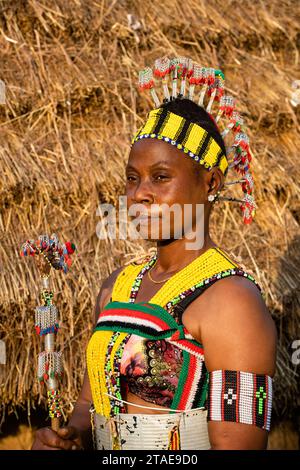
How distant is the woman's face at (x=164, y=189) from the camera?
2.07m

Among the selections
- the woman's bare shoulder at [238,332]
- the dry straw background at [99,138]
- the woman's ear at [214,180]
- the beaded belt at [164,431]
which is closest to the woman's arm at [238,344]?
the woman's bare shoulder at [238,332]

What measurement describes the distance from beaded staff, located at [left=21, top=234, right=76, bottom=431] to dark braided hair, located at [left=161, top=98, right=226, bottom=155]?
0.56 metres

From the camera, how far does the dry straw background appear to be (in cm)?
360

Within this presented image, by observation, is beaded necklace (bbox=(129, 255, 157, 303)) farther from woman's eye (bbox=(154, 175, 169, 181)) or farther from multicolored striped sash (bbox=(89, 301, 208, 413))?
woman's eye (bbox=(154, 175, 169, 181))

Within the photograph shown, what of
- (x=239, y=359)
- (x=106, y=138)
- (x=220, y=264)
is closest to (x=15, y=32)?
(x=106, y=138)

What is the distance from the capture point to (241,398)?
1.84 metres

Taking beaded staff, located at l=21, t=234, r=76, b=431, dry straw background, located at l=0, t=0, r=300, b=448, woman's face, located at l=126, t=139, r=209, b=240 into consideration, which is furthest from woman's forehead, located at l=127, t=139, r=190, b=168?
dry straw background, located at l=0, t=0, r=300, b=448

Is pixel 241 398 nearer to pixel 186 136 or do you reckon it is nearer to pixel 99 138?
pixel 186 136

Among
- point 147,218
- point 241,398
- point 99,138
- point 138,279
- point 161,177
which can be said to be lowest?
point 241,398

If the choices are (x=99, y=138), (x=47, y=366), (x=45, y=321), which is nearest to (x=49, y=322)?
(x=45, y=321)

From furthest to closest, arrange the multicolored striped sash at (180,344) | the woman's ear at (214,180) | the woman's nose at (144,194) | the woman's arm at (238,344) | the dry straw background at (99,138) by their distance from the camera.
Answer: the dry straw background at (99,138) < the woman's ear at (214,180) < the woman's nose at (144,194) < the multicolored striped sash at (180,344) < the woman's arm at (238,344)

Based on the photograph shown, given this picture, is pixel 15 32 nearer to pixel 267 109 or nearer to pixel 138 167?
pixel 267 109

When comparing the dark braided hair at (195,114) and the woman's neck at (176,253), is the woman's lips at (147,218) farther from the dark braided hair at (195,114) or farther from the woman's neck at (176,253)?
the dark braided hair at (195,114)

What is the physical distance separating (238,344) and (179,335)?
0.62ft
